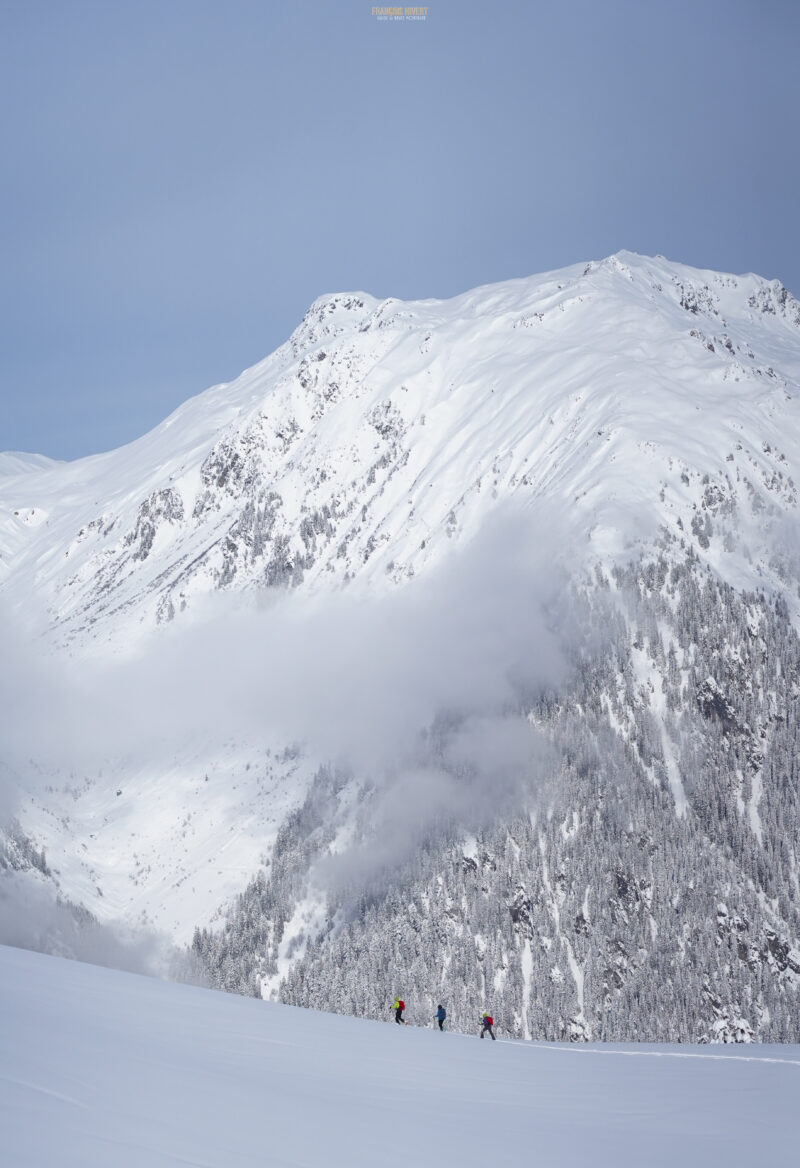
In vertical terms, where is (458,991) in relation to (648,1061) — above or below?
below

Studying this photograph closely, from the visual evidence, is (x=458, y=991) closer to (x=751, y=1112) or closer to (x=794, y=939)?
(x=794, y=939)

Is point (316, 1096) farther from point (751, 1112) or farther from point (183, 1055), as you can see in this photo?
point (751, 1112)

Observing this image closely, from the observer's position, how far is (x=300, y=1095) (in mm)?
17859

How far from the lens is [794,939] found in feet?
642

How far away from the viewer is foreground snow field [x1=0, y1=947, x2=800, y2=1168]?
45.0 ft

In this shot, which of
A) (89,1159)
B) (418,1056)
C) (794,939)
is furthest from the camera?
(794,939)

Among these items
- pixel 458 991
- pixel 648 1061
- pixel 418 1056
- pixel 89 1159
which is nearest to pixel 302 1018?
pixel 418 1056

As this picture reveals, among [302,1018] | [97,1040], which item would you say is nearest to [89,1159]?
[97,1040]

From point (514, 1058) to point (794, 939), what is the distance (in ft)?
612

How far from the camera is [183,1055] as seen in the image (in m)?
19.0

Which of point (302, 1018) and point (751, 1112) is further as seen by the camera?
point (302, 1018)

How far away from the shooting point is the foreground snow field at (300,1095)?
13727 millimetres

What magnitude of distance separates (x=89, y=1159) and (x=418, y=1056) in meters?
14.8

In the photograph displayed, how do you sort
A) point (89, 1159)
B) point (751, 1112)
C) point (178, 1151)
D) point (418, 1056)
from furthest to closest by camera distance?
point (418, 1056) → point (751, 1112) → point (178, 1151) → point (89, 1159)
